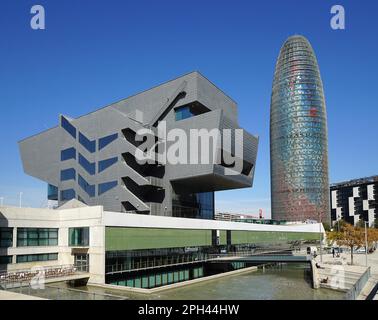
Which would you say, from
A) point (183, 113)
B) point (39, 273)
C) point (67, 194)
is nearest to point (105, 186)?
point (67, 194)

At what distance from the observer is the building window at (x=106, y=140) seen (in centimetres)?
6156

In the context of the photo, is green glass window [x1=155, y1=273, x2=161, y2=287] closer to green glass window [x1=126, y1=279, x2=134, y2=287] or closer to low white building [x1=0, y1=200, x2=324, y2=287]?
low white building [x1=0, y1=200, x2=324, y2=287]

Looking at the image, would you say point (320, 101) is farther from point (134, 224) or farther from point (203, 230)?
point (134, 224)

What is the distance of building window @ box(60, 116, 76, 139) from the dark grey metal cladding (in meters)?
0.59

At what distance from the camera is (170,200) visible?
61.7 meters

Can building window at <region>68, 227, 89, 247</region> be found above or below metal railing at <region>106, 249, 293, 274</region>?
above

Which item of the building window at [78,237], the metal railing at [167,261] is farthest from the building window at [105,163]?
the metal railing at [167,261]

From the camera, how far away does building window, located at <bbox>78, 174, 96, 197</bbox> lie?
209 feet

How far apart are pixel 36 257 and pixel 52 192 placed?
33591mm

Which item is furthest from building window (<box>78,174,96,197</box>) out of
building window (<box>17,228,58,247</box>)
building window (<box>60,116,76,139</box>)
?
building window (<box>17,228,58,247</box>)
